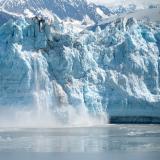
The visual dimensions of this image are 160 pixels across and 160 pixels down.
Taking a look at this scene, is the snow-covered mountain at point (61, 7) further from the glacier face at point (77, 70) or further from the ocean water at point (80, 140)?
the ocean water at point (80, 140)

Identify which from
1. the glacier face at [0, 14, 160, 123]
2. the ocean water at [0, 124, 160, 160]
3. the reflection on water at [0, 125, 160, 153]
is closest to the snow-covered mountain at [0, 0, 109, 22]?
the glacier face at [0, 14, 160, 123]

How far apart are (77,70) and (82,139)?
38.3 feet

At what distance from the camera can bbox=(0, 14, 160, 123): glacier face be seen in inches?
1770

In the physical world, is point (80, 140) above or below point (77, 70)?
below

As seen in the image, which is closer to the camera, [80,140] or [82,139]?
[80,140]

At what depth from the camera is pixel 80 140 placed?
1378 inches

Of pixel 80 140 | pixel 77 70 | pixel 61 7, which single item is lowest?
pixel 80 140

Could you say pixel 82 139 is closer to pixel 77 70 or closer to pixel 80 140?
pixel 80 140

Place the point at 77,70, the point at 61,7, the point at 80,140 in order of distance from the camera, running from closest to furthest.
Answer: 1. the point at 80,140
2. the point at 77,70
3. the point at 61,7

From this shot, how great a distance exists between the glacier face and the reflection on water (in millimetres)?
3482

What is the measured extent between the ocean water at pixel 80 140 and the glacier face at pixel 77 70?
3.26m

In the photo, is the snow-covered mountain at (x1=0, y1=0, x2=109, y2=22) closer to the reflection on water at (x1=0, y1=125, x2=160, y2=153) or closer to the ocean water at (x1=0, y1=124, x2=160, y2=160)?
the ocean water at (x1=0, y1=124, x2=160, y2=160)

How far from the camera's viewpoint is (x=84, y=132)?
39906mm

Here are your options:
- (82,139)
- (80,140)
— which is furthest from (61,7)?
(80,140)
